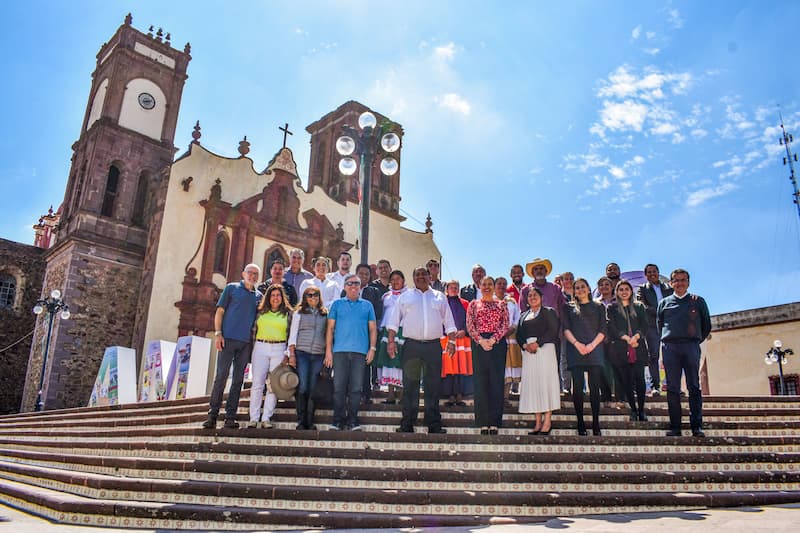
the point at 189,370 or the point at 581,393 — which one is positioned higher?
the point at 189,370

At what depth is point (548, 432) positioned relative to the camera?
243 inches

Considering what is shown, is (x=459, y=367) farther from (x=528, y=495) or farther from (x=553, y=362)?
(x=528, y=495)

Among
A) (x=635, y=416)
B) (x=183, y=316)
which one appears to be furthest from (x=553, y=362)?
(x=183, y=316)

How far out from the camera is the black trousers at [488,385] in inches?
248

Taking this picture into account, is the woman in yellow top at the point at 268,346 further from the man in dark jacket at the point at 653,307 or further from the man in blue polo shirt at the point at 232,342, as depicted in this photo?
the man in dark jacket at the point at 653,307

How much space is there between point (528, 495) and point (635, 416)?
2780 millimetres

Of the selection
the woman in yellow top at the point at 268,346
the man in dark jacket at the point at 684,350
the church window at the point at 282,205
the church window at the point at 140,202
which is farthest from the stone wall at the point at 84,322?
the man in dark jacket at the point at 684,350

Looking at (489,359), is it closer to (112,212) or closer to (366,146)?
(366,146)

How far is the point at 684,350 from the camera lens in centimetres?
639

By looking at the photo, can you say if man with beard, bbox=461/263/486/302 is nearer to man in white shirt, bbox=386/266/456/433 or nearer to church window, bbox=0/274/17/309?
man in white shirt, bbox=386/266/456/433

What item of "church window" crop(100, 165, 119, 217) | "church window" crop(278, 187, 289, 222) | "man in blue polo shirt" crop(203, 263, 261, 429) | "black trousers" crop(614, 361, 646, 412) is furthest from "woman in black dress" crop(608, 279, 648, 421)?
"church window" crop(100, 165, 119, 217)

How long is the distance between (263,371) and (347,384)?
1026mm

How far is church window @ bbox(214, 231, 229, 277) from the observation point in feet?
70.6

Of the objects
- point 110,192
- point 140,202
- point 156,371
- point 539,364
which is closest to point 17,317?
point 110,192
